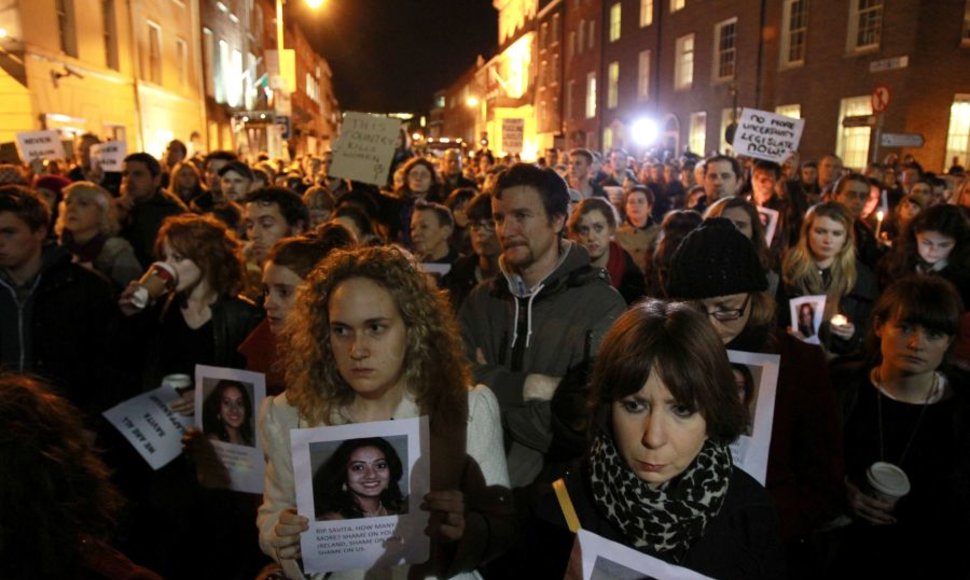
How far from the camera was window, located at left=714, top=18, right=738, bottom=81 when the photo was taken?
79.9ft

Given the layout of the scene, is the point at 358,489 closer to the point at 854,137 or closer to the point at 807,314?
the point at 807,314

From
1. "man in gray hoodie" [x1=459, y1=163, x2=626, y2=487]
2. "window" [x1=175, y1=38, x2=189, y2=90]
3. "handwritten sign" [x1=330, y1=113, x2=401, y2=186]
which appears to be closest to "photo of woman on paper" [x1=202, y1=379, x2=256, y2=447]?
"man in gray hoodie" [x1=459, y1=163, x2=626, y2=487]

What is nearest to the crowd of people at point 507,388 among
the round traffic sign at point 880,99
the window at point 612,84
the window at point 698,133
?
the round traffic sign at point 880,99

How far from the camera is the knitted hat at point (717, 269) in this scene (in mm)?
2631

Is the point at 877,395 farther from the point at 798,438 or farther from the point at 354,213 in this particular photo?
the point at 354,213

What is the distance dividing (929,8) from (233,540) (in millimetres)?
18770

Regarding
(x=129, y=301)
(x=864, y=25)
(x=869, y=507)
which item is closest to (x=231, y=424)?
(x=129, y=301)

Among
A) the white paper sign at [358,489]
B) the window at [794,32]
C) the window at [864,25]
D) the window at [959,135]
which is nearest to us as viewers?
the white paper sign at [358,489]

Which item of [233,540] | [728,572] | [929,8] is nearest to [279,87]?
[929,8]

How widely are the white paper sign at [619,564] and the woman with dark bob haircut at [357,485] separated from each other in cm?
68

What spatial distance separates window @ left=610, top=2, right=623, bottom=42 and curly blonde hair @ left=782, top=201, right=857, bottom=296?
32212 millimetres

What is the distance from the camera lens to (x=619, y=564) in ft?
4.83

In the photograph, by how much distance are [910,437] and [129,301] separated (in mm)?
3683

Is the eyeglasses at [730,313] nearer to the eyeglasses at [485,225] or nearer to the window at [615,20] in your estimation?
the eyeglasses at [485,225]
